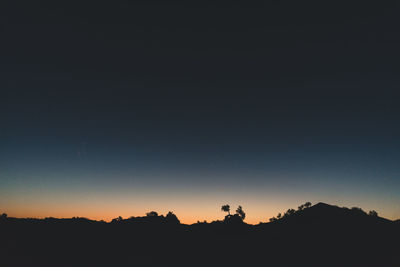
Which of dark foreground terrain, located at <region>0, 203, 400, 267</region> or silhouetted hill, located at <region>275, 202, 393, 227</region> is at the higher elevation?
silhouetted hill, located at <region>275, 202, 393, 227</region>

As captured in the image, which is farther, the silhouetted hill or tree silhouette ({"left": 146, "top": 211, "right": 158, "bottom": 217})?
tree silhouette ({"left": 146, "top": 211, "right": 158, "bottom": 217})

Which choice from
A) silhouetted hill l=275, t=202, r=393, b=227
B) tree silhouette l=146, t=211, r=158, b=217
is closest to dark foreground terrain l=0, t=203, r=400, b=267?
silhouetted hill l=275, t=202, r=393, b=227

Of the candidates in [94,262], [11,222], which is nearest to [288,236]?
[94,262]

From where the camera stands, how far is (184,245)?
67125 millimetres

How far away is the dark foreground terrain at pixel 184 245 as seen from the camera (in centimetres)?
4729

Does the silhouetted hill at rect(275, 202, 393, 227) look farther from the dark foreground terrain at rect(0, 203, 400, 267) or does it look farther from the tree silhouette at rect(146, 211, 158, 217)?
the tree silhouette at rect(146, 211, 158, 217)

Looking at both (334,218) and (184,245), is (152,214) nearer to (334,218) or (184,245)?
(184,245)

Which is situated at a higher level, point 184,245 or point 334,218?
point 334,218

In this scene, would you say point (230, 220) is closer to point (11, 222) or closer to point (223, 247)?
point (223, 247)

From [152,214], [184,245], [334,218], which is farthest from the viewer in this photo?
[152,214]

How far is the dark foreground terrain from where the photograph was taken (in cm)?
4729

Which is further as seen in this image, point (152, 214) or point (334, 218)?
point (152, 214)

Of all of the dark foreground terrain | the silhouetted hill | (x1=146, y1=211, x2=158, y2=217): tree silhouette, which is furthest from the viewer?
(x1=146, y1=211, x2=158, y2=217): tree silhouette

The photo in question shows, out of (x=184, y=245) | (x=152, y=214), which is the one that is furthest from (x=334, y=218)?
(x=152, y=214)
